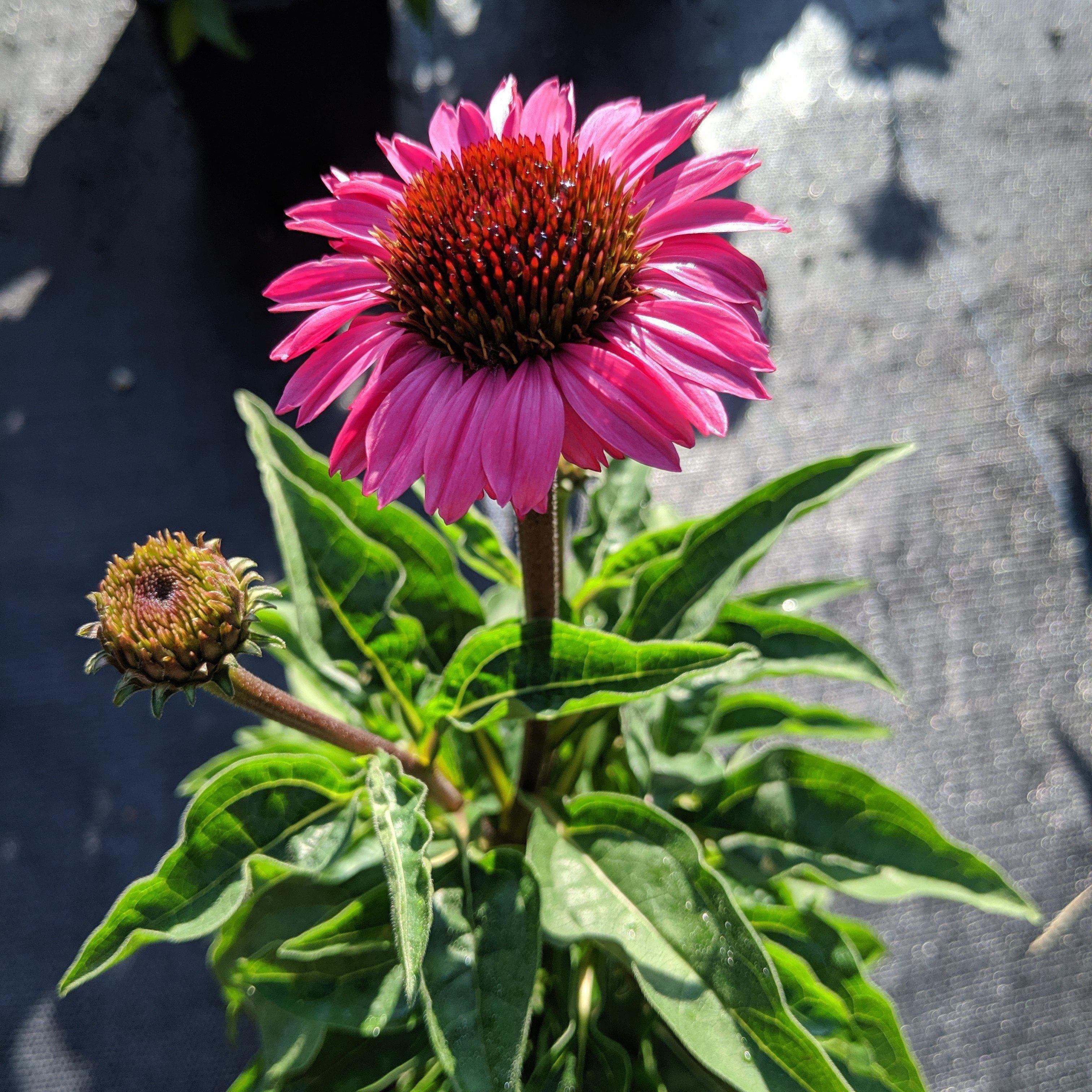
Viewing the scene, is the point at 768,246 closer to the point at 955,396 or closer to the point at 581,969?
the point at 955,396

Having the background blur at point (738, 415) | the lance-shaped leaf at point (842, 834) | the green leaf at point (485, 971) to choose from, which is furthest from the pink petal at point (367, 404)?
the background blur at point (738, 415)

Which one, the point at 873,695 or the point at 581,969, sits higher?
the point at 873,695

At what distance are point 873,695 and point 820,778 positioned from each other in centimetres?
69

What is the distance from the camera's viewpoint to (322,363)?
2.04 ft

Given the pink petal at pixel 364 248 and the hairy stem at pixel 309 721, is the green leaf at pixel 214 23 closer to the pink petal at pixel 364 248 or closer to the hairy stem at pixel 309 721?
the pink petal at pixel 364 248

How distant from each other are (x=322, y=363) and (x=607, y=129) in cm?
28

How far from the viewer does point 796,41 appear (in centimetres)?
215

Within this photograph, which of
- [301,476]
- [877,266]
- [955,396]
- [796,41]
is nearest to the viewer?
[301,476]

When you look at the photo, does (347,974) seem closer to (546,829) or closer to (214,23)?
(546,829)

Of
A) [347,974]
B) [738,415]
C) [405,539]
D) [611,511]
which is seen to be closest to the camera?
[347,974]

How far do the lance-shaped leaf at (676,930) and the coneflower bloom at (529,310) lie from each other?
0.33m

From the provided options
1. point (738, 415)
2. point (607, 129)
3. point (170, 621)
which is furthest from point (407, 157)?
point (738, 415)

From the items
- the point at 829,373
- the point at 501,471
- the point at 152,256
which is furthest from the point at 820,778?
the point at 152,256

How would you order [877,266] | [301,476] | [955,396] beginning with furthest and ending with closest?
[877,266] < [955,396] < [301,476]
